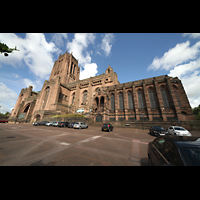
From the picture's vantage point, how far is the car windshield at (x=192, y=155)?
1.58 meters

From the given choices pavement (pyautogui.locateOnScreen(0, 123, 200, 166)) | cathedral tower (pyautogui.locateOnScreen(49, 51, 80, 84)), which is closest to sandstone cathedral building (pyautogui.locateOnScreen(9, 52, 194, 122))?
cathedral tower (pyautogui.locateOnScreen(49, 51, 80, 84))

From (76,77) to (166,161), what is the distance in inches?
2246

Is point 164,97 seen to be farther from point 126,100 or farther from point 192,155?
point 192,155

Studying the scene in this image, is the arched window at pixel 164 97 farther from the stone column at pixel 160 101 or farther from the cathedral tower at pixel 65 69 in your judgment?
the cathedral tower at pixel 65 69

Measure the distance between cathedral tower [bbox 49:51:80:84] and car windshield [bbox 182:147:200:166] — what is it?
4746cm

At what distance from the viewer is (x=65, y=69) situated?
147ft

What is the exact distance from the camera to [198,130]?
14.6m

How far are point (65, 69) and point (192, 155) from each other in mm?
51194

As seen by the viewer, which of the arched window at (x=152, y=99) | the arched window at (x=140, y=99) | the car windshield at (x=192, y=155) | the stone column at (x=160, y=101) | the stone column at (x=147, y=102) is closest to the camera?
the car windshield at (x=192, y=155)

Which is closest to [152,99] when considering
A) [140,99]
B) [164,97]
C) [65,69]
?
[164,97]

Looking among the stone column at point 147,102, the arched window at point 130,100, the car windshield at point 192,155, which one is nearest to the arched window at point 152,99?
the stone column at point 147,102

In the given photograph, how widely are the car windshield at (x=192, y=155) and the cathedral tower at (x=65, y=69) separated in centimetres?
4746
